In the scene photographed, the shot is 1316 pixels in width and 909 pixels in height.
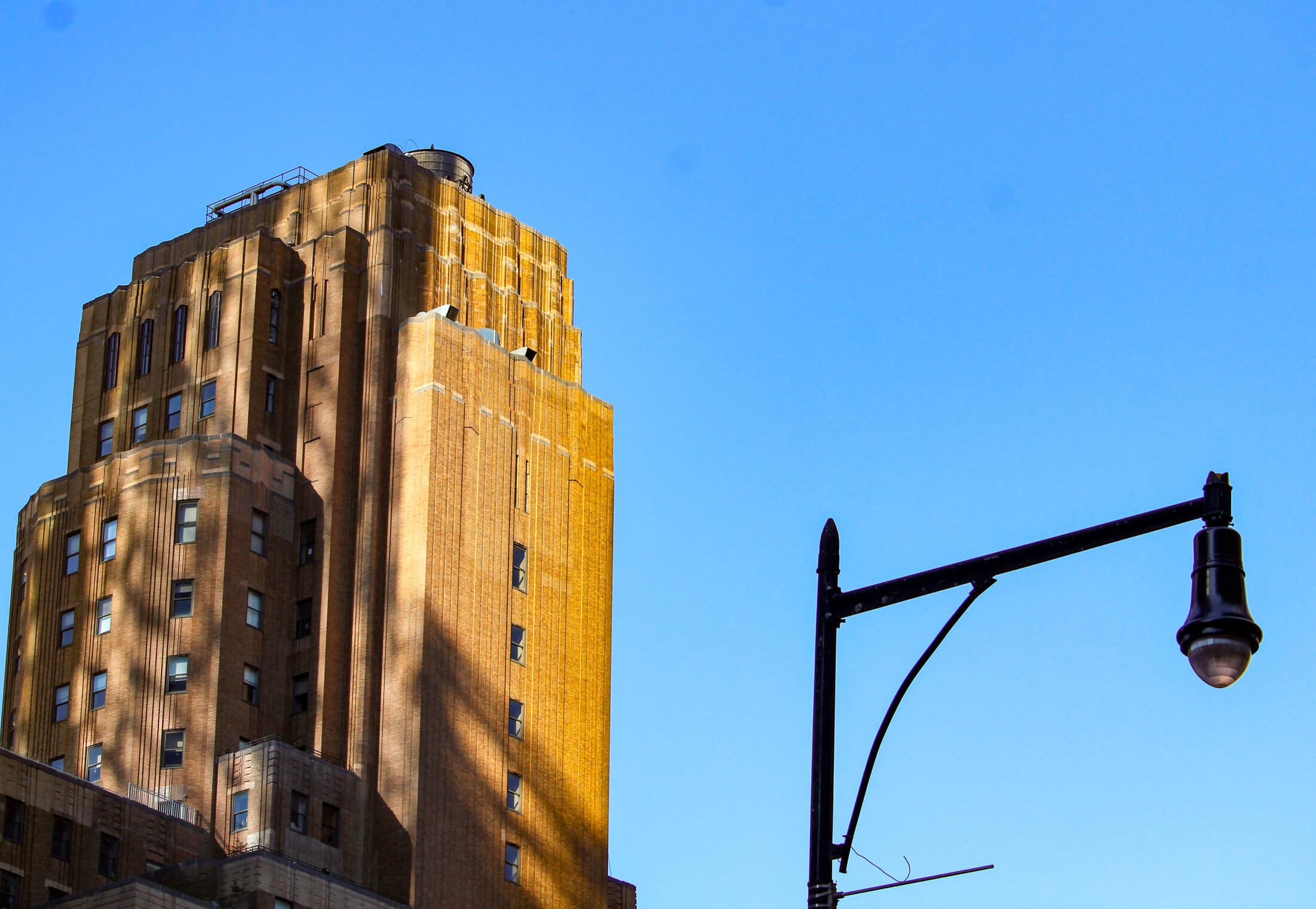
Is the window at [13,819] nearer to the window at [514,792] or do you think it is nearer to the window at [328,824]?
the window at [328,824]

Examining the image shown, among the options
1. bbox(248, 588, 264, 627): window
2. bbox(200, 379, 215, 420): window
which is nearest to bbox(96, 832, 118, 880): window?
bbox(248, 588, 264, 627): window

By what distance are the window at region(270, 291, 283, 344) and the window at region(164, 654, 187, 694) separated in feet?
67.1

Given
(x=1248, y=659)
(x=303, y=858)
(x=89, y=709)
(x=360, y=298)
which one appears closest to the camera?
(x=1248, y=659)

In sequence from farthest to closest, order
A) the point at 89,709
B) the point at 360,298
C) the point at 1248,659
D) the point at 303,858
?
the point at 360,298 < the point at 89,709 < the point at 303,858 < the point at 1248,659

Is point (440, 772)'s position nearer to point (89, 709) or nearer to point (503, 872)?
point (503, 872)

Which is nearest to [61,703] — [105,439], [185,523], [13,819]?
[185,523]

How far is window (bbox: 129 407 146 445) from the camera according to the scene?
117 metres

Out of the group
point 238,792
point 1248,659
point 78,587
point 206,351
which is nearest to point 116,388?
point 206,351

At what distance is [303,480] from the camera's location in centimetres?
10906

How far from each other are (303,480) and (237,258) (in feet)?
48.2

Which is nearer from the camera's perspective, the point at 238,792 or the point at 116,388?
the point at 238,792

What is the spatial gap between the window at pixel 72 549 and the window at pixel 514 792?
25.9 metres

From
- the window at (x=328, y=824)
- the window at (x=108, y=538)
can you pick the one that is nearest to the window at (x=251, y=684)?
the window at (x=328, y=824)

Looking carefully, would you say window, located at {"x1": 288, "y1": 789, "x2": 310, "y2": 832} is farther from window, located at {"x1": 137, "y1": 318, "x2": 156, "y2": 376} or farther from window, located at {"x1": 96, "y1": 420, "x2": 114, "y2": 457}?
window, located at {"x1": 137, "y1": 318, "x2": 156, "y2": 376}
